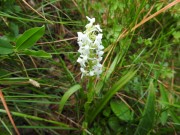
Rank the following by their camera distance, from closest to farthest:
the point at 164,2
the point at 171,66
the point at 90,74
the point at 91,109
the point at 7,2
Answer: the point at 90,74
the point at 91,109
the point at 7,2
the point at 164,2
the point at 171,66

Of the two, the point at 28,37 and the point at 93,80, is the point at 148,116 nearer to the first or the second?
the point at 93,80

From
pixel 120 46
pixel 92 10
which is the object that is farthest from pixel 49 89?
pixel 92 10

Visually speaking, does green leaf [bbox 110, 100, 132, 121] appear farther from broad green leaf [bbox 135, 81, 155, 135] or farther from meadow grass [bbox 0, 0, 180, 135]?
broad green leaf [bbox 135, 81, 155, 135]

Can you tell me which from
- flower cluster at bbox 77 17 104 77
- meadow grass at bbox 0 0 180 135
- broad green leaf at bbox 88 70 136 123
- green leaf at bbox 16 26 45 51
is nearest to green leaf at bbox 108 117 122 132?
meadow grass at bbox 0 0 180 135

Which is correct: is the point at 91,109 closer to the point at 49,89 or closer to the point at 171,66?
the point at 49,89

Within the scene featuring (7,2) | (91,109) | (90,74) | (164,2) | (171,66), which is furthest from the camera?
(171,66)

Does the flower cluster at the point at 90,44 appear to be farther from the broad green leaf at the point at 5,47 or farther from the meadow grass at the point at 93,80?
the broad green leaf at the point at 5,47

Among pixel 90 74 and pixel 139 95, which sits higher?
pixel 90 74

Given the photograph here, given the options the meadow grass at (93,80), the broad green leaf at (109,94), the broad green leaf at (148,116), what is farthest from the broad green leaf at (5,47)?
the broad green leaf at (148,116)
